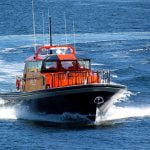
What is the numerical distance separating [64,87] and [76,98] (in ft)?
2.67

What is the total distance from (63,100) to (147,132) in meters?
4.50

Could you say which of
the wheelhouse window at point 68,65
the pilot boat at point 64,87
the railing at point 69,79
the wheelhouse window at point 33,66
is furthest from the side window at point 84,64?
the wheelhouse window at point 33,66

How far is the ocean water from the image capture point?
125 ft

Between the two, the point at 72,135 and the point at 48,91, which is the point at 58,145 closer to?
the point at 72,135

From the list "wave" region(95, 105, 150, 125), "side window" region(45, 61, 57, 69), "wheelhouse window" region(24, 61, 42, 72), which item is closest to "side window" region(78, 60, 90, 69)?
"side window" region(45, 61, 57, 69)

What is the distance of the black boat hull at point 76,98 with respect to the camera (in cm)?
4062

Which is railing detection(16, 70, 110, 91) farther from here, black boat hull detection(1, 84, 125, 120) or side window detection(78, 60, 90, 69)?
side window detection(78, 60, 90, 69)

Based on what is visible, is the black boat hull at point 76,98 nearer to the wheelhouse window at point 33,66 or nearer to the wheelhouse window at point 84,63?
the wheelhouse window at point 33,66

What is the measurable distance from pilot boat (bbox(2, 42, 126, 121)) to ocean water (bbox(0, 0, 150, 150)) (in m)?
0.73

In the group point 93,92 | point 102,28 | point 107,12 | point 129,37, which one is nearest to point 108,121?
point 93,92

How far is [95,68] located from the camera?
59.6m

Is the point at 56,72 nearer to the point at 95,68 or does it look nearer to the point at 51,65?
the point at 51,65

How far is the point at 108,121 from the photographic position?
139 ft

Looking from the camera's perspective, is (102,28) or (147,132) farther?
(102,28)
